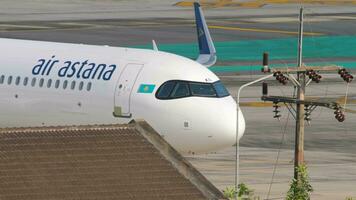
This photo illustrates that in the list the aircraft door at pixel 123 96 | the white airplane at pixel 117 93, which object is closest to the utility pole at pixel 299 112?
the white airplane at pixel 117 93

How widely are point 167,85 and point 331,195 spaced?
7264 mm

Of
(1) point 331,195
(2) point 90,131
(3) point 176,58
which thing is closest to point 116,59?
(3) point 176,58

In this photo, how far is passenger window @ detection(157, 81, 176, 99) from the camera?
5619cm

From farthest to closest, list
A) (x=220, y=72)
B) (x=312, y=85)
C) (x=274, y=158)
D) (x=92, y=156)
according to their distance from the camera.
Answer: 1. (x=220, y=72)
2. (x=312, y=85)
3. (x=274, y=158)
4. (x=92, y=156)

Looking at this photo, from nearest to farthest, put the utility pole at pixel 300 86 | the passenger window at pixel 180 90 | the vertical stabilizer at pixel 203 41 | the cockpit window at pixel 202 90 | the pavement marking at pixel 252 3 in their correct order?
the utility pole at pixel 300 86, the passenger window at pixel 180 90, the cockpit window at pixel 202 90, the vertical stabilizer at pixel 203 41, the pavement marking at pixel 252 3

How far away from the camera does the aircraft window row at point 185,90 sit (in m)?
56.3

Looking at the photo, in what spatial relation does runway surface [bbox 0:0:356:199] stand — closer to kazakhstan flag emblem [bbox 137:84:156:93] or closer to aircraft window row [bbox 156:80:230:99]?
aircraft window row [bbox 156:80:230:99]

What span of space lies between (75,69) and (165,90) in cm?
390

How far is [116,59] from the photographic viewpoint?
57.7 m

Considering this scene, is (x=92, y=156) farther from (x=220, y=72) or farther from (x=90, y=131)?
(x=220, y=72)

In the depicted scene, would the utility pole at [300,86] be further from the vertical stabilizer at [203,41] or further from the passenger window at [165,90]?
the vertical stabilizer at [203,41]

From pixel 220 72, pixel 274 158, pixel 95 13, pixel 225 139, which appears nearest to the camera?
pixel 225 139

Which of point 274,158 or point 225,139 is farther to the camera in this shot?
point 274,158

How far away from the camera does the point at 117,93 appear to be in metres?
56.4
